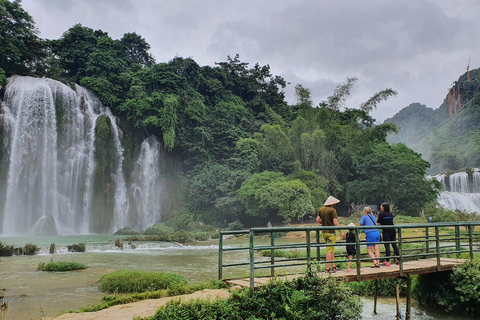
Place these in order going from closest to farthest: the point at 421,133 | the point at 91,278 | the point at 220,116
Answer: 1. the point at 91,278
2. the point at 220,116
3. the point at 421,133

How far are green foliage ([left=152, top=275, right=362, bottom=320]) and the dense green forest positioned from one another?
91.1 feet

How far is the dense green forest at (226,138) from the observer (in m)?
36.5

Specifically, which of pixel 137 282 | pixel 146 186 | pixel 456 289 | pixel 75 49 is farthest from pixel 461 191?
pixel 75 49

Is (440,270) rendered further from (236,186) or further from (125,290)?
(236,186)

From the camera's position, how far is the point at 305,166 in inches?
1593

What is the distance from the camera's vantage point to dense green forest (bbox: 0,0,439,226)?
36.5m

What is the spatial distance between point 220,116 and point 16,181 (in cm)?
2291

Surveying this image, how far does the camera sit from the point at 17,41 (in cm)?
3591

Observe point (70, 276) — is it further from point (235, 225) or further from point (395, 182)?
point (395, 182)

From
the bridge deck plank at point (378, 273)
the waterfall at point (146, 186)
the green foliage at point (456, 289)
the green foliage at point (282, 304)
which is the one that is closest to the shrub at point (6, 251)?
the bridge deck plank at point (378, 273)

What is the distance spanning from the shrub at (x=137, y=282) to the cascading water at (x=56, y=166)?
79.2 ft

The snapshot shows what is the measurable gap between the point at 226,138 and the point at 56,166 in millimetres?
18674

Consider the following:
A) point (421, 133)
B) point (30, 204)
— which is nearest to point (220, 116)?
point (30, 204)

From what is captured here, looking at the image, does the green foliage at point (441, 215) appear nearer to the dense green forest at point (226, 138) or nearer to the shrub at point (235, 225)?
the dense green forest at point (226, 138)
